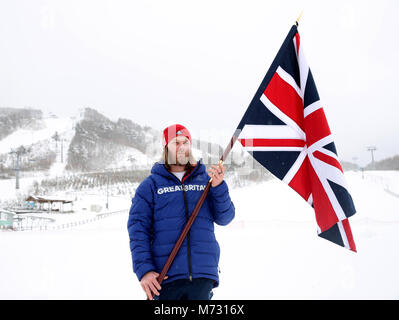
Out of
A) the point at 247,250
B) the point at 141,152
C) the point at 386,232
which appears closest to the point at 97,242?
the point at 247,250

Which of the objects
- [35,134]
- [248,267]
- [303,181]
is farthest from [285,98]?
[35,134]

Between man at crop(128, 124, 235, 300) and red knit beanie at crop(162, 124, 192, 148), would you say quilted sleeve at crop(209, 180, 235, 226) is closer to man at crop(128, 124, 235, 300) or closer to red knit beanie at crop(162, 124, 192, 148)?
man at crop(128, 124, 235, 300)

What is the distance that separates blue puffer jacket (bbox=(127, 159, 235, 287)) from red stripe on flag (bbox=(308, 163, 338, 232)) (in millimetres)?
797

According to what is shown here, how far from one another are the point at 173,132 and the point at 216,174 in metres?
0.53

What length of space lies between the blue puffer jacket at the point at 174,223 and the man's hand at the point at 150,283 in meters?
0.03

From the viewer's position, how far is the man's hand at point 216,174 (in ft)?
6.26

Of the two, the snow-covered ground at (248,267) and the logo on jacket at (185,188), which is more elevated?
the logo on jacket at (185,188)

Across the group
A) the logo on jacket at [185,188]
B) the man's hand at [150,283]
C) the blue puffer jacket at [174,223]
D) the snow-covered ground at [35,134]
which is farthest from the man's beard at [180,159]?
the snow-covered ground at [35,134]

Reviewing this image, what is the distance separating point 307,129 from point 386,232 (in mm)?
6866

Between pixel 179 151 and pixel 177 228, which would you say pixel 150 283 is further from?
pixel 179 151

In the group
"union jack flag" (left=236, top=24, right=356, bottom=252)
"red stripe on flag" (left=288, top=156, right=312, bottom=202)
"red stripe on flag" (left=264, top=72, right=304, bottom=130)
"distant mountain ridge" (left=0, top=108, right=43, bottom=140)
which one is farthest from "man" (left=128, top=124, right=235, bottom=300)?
"distant mountain ridge" (left=0, top=108, right=43, bottom=140)

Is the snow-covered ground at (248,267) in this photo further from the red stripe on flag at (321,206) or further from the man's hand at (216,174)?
the man's hand at (216,174)

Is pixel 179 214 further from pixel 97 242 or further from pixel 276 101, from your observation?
pixel 97 242
